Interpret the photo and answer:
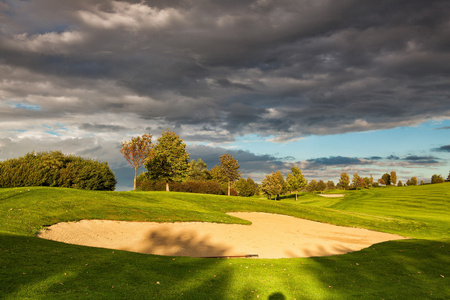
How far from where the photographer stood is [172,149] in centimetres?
5312

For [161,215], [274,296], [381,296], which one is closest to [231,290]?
[274,296]

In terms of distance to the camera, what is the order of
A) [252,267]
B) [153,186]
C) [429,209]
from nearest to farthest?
[252,267] → [429,209] → [153,186]

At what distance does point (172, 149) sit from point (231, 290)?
4645 cm

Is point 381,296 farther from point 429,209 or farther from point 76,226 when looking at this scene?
point 429,209

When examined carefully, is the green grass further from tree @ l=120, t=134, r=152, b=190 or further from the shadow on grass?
tree @ l=120, t=134, r=152, b=190

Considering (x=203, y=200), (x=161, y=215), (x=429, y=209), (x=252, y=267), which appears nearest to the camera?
(x=252, y=267)

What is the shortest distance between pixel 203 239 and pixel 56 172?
26.5 m

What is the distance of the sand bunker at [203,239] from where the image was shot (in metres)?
15.4

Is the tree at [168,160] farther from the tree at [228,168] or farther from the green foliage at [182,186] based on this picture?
the tree at [228,168]

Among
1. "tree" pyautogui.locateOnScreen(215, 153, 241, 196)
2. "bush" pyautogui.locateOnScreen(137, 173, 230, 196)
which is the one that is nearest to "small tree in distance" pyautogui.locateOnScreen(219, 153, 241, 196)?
"tree" pyautogui.locateOnScreen(215, 153, 241, 196)

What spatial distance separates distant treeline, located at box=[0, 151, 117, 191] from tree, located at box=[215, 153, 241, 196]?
177 ft

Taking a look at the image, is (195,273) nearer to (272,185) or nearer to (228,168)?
(272,185)

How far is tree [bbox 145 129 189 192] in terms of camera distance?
51.9m

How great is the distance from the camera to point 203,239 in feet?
58.7
